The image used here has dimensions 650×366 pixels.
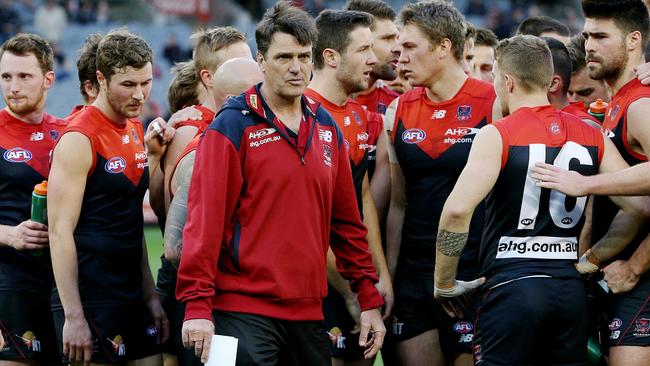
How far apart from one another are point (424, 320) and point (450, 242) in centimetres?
134

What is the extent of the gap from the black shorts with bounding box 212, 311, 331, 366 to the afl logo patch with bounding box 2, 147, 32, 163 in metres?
2.44

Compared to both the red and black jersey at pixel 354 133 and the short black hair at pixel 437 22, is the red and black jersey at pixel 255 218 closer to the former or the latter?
the red and black jersey at pixel 354 133

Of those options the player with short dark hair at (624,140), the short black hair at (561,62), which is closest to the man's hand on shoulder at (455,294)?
the player with short dark hair at (624,140)

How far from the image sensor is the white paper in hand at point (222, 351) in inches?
205

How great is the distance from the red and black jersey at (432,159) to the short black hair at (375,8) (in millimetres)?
1726

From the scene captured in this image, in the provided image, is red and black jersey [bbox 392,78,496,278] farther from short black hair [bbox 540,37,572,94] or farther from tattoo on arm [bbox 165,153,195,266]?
tattoo on arm [bbox 165,153,195,266]

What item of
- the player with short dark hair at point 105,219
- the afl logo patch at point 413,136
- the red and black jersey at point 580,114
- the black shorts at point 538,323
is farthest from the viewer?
the afl logo patch at point 413,136

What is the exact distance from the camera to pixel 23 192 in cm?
714

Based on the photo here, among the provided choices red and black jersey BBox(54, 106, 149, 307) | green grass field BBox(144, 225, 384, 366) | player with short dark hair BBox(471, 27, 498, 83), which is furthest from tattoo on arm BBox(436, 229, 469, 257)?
green grass field BBox(144, 225, 384, 366)

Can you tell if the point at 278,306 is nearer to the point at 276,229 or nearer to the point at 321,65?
the point at 276,229

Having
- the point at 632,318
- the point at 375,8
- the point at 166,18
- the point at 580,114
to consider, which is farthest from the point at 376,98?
the point at 166,18

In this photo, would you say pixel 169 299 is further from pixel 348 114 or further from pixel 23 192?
pixel 348 114

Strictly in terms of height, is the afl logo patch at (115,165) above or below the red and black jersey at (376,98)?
below

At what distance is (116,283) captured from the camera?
21.4 feet
